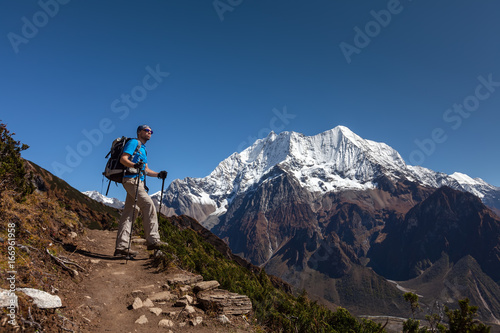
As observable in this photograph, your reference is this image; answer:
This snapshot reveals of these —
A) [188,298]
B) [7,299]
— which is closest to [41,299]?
[7,299]

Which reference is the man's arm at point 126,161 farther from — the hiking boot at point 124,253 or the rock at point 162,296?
the rock at point 162,296

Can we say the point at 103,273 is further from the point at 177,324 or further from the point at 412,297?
the point at 412,297

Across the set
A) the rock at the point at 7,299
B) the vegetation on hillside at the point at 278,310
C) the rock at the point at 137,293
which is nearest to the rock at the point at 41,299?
the rock at the point at 7,299

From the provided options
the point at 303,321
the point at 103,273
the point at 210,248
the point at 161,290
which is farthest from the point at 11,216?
the point at 210,248

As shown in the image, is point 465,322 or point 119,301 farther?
point 465,322

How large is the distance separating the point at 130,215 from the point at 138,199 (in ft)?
2.04

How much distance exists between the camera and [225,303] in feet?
21.9

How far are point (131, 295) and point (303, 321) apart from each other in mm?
4160

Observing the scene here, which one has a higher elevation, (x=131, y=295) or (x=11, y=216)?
(x=11, y=216)

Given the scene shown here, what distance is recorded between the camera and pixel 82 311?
588cm

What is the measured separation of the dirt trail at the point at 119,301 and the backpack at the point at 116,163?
259 centimetres

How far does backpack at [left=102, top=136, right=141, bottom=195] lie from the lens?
Result: 9555 millimetres

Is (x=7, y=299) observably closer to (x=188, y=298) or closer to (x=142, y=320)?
(x=142, y=320)

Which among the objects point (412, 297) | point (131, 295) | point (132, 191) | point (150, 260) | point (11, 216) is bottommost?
point (412, 297)
